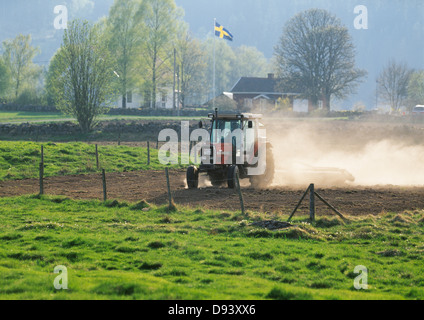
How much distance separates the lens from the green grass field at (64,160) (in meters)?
27.6

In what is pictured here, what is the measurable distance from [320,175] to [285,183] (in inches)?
68.9

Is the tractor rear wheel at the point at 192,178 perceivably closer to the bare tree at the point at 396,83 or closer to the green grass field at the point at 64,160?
the green grass field at the point at 64,160

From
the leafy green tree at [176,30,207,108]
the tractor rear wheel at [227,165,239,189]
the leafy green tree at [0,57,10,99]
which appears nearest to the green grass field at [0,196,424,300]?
the tractor rear wheel at [227,165,239,189]

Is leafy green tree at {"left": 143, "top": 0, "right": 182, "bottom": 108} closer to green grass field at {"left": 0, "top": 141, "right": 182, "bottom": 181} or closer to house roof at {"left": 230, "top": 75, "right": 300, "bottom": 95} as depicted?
house roof at {"left": 230, "top": 75, "right": 300, "bottom": 95}

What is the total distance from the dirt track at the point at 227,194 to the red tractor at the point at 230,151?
2.22 ft

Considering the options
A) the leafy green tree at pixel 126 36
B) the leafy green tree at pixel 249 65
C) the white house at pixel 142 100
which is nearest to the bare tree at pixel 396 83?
the white house at pixel 142 100

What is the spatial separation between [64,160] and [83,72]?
1480cm

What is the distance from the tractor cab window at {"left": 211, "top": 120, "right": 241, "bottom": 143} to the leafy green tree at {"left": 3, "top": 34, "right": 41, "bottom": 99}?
313ft

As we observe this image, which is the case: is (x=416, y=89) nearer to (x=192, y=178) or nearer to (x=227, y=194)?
(x=192, y=178)

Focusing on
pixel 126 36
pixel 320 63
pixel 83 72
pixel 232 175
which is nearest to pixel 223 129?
pixel 232 175

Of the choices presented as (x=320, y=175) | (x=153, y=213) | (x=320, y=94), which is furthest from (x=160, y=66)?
(x=153, y=213)

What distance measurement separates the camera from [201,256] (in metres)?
11.5

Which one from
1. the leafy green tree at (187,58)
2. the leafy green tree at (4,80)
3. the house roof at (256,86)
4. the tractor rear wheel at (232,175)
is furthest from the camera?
the house roof at (256,86)
